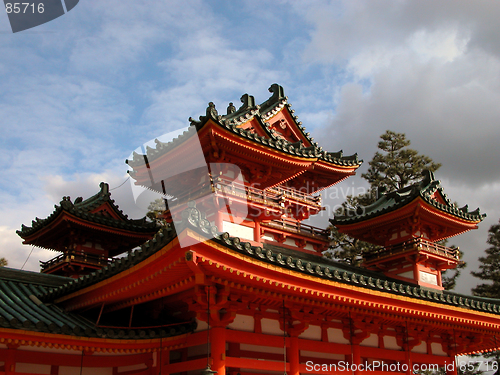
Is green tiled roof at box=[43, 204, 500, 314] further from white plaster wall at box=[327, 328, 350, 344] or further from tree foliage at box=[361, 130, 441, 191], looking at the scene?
tree foliage at box=[361, 130, 441, 191]

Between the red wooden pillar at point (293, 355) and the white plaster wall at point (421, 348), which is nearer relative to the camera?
the red wooden pillar at point (293, 355)

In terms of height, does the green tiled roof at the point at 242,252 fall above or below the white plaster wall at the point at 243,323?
above

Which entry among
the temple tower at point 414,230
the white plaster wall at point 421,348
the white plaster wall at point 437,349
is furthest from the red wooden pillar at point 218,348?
the temple tower at point 414,230

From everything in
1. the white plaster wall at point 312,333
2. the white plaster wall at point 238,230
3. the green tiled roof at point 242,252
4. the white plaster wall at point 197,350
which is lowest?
the white plaster wall at point 197,350

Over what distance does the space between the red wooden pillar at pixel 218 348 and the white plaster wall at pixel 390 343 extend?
7.14 metres

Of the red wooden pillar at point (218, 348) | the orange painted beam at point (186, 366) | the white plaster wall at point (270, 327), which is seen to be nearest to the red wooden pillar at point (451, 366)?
the white plaster wall at point (270, 327)

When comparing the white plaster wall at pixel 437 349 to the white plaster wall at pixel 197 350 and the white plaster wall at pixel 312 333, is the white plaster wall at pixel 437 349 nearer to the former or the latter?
the white plaster wall at pixel 312 333

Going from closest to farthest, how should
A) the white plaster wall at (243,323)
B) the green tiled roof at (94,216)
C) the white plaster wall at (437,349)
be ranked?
the white plaster wall at (243,323) < the white plaster wall at (437,349) < the green tiled roof at (94,216)

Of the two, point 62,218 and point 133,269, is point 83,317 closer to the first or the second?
point 133,269

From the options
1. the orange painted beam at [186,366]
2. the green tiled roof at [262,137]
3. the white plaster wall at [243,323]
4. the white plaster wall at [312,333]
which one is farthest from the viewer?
the green tiled roof at [262,137]

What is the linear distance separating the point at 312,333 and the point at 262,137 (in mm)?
7428

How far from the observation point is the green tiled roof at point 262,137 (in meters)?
16.2

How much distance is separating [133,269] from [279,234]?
11038 millimetres

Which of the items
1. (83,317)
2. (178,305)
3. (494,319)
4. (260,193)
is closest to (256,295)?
(178,305)
